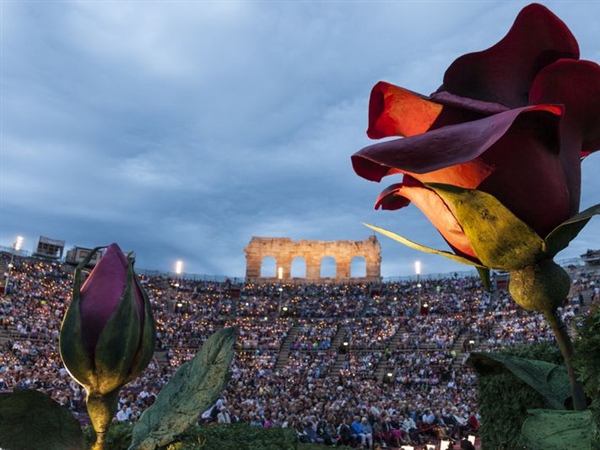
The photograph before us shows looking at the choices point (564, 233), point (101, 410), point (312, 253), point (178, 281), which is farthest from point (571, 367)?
point (312, 253)

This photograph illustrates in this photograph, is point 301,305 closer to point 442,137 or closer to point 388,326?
point 388,326

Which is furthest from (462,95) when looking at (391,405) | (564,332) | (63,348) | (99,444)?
(391,405)

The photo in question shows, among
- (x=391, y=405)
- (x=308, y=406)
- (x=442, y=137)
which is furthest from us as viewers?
(x=391, y=405)

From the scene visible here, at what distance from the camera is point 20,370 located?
2012cm

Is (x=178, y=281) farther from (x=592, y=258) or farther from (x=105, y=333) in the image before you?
(x=105, y=333)

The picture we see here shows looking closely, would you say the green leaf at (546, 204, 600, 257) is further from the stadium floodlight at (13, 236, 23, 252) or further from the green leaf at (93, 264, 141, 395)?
the stadium floodlight at (13, 236, 23, 252)

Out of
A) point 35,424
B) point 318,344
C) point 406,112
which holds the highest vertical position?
point 318,344

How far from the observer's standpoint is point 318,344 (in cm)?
3394

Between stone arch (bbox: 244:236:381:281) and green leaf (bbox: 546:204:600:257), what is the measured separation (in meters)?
48.7

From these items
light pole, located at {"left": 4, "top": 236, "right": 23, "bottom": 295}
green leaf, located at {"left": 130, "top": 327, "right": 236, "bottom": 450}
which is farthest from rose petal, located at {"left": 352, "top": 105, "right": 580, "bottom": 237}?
light pole, located at {"left": 4, "top": 236, "right": 23, "bottom": 295}

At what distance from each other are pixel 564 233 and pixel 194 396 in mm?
1105

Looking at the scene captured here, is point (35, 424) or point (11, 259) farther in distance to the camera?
point (11, 259)

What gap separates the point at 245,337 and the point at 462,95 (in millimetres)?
36209

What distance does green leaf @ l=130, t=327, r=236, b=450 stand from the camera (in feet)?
4.74
